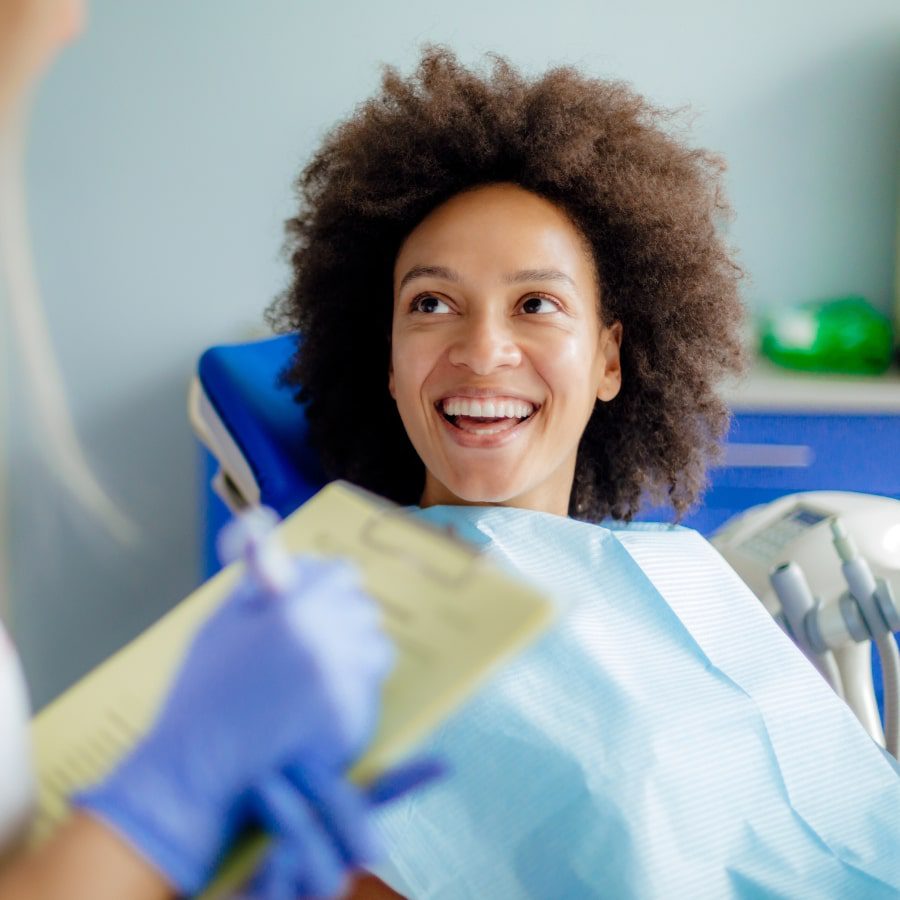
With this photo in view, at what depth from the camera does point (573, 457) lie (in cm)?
135

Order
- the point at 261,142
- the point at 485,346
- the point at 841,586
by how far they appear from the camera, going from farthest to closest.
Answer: the point at 261,142, the point at 841,586, the point at 485,346

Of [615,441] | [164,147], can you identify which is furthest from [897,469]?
[164,147]

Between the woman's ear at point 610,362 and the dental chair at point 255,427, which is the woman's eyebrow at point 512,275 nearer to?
the woman's ear at point 610,362

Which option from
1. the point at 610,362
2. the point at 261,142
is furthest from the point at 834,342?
the point at 261,142

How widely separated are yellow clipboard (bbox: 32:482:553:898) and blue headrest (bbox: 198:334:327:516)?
2.19 ft

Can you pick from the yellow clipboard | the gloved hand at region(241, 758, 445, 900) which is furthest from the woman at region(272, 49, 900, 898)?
the gloved hand at region(241, 758, 445, 900)

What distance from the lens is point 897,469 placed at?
6.84 ft

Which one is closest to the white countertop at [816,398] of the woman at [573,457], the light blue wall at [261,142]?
the light blue wall at [261,142]

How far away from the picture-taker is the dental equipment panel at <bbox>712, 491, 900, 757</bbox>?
1234mm

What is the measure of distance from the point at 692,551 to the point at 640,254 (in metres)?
0.35

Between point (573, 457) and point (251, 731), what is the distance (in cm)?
87

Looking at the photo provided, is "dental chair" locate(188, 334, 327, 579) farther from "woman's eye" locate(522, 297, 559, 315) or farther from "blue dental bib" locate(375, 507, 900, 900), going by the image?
"woman's eye" locate(522, 297, 559, 315)

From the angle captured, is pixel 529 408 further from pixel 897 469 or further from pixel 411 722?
pixel 897 469

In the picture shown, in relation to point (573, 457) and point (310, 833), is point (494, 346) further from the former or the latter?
point (310, 833)
